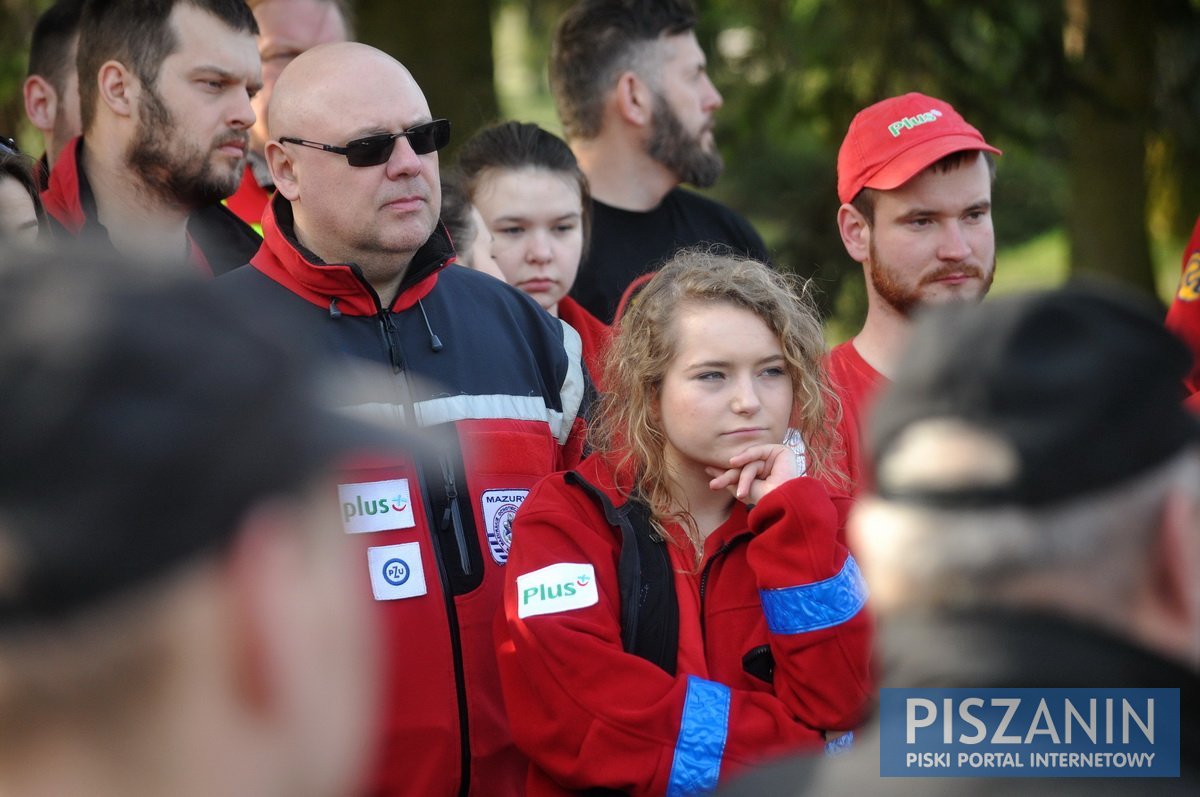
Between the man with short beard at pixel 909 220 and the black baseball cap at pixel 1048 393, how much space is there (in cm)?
247

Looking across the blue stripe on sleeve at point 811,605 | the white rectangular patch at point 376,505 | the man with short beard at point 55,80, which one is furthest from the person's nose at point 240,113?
the blue stripe on sleeve at point 811,605

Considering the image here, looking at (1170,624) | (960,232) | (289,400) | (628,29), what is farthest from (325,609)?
(628,29)

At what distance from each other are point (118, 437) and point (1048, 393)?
783 mm

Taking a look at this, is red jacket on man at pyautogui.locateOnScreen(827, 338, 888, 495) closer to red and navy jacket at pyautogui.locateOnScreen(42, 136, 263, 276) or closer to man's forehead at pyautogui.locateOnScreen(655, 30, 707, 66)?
red and navy jacket at pyautogui.locateOnScreen(42, 136, 263, 276)

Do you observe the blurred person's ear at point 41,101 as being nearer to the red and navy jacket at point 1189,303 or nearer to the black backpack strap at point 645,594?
the black backpack strap at point 645,594

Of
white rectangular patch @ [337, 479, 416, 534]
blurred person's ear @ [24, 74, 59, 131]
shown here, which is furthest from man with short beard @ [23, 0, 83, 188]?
white rectangular patch @ [337, 479, 416, 534]

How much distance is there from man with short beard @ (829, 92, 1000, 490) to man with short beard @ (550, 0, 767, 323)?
3.24ft

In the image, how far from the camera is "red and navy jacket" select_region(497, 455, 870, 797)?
2.84 meters

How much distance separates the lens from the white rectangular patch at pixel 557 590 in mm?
2973

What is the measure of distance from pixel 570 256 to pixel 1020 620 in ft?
10.9

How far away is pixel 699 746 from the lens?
284cm

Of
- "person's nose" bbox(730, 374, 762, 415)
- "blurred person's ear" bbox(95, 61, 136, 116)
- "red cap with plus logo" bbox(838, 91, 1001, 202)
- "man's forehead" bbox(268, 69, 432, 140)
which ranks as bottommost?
"person's nose" bbox(730, 374, 762, 415)

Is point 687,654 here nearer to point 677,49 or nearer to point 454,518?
point 454,518

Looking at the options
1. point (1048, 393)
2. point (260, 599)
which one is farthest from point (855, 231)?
point (260, 599)
